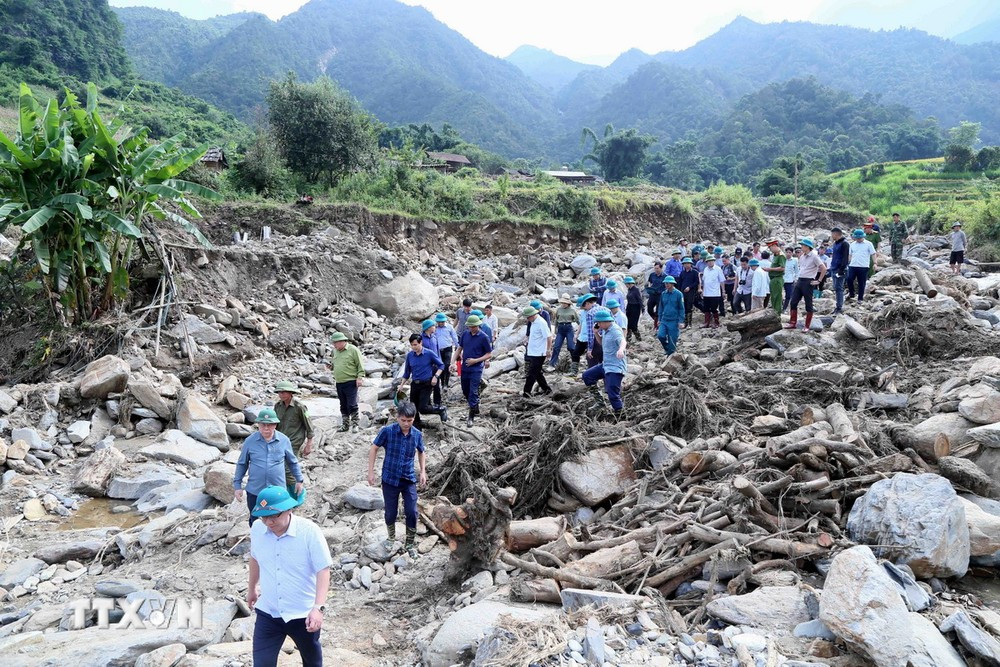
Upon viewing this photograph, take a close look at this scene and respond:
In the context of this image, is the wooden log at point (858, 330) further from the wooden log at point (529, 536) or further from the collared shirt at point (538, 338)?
the wooden log at point (529, 536)

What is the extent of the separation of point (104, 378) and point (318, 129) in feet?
44.1

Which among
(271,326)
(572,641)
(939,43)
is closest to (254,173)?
(271,326)

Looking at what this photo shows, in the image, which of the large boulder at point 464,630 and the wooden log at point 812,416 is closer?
the large boulder at point 464,630

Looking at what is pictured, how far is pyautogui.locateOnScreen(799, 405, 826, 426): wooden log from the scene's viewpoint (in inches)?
→ 246

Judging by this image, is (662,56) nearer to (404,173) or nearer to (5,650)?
(404,173)

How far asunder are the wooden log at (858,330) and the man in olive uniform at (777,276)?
1999 millimetres

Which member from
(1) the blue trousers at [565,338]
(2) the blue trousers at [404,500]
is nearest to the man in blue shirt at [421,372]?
(2) the blue trousers at [404,500]

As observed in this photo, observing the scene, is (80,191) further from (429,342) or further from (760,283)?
(760,283)

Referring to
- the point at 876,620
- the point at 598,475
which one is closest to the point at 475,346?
the point at 598,475

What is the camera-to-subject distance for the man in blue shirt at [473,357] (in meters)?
8.02

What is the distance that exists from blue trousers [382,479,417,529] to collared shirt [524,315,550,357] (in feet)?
11.1

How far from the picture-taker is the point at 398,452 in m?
5.14

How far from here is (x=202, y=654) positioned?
12.4 ft

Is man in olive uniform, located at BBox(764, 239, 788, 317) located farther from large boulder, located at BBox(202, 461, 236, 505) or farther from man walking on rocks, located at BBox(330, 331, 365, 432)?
large boulder, located at BBox(202, 461, 236, 505)
